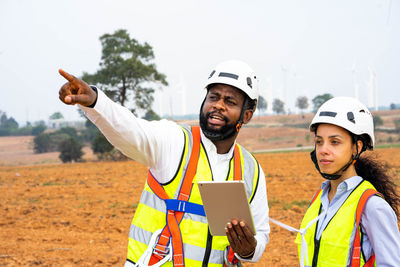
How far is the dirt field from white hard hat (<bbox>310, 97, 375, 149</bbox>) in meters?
0.58

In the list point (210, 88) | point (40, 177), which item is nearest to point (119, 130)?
point (210, 88)

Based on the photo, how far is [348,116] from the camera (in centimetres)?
331

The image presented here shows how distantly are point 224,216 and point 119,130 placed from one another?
33.4 inches

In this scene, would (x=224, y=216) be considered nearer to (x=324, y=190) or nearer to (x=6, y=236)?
(x=324, y=190)

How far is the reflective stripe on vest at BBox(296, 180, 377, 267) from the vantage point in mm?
2940

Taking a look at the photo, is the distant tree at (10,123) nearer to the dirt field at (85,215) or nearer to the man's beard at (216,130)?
the dirt field at (85,215)

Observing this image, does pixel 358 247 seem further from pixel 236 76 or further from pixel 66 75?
pixel 66 75

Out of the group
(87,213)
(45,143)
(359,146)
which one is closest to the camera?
(359,146)

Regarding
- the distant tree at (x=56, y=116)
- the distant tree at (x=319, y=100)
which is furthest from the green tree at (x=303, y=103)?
the distant tree at (x=56, y=116)

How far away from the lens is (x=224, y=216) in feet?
9.08

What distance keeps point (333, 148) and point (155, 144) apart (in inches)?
53.0

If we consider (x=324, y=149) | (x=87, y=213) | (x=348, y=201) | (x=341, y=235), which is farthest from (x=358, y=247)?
(x=87, y=213)

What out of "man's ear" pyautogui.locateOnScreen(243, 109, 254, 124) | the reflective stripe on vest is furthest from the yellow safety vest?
the reflective stripe on vest

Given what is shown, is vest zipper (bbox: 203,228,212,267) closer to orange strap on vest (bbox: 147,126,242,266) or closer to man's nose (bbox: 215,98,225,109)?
orange strap on vest (bbox: 147,126,242,266)
